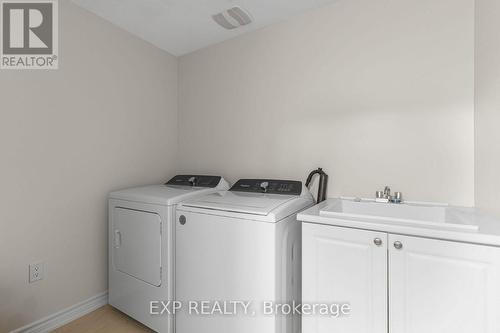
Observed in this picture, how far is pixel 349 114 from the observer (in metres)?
1.95

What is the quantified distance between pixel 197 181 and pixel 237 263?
107cm

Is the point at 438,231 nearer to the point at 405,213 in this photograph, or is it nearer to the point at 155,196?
the point at 405,213

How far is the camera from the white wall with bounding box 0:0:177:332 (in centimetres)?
169

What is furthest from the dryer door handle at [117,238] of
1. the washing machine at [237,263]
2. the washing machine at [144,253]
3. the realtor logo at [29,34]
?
the realtor logo at [29,34]

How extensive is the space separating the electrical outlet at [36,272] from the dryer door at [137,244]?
18.0 inches

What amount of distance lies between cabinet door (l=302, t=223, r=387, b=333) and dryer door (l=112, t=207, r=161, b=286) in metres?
1.00

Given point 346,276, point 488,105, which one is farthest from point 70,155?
point 488,105

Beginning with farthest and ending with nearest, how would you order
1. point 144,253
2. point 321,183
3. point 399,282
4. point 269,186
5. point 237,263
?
point 269,186, point 321,183, point 144,253, point 237,263, point 399,282

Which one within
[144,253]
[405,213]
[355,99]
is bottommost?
[144,253]

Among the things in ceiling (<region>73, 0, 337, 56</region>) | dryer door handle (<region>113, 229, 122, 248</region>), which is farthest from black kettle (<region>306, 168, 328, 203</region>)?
dryer door handle (<region>113, 229, 122, 248</region>)

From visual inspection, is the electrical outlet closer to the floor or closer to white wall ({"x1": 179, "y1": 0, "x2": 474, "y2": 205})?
the floor

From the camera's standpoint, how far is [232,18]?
2172mm

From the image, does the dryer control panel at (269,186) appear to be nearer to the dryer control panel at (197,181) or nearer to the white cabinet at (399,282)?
the dryer control panel at (197,181)

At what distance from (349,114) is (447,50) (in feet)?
2.19
